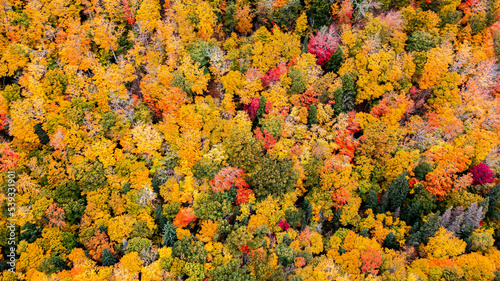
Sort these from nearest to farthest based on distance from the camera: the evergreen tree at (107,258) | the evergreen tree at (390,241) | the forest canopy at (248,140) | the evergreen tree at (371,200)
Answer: the evergreen tree at (107,258) → the forest canopy at (248,140) → the evergreen tree at (390,241) → the evergreen tree at (371,200)

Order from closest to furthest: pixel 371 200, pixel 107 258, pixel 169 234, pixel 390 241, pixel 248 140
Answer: pixel 107 258 < pixel 169 234 < pixel 390 241 < pixel 248 140 < pixel 371 200

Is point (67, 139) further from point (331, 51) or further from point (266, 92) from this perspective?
point (331, 51)

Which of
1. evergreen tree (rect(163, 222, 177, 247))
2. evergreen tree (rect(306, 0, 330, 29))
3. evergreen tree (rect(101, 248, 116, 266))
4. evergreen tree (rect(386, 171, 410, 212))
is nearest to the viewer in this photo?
evergreen tree (rect(101, 248, 116, 266))

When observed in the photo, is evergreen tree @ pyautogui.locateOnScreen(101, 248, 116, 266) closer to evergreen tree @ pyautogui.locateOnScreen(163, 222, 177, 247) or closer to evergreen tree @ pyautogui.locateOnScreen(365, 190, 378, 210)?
evergreen tree @ pyautogui.locateOnScreen(163, 222, 177, 247)

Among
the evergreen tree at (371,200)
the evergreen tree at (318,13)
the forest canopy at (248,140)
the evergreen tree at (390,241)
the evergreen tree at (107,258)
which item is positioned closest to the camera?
the evergreen tree at (107,258)

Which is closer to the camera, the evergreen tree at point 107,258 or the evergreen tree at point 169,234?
the evergreen tree at point 107,258

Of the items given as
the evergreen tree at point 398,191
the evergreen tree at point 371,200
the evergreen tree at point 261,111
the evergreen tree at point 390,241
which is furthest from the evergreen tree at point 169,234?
the evergreen tree at point 398,191

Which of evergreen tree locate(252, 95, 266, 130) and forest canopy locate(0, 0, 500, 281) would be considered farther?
evergreen tree locate(252, 95, 266, 130)

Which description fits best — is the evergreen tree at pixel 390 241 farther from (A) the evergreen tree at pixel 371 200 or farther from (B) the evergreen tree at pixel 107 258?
(B) the evergreen tree at pixel 107 258

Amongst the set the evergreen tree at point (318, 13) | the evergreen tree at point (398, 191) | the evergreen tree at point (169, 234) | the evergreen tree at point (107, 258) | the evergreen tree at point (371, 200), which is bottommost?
the evergreen tree at point (107, 258)

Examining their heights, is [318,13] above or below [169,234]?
above

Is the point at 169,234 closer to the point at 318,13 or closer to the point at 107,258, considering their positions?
the point at 107,258

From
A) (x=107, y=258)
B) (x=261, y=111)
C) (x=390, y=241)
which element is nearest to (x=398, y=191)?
(x=390, y=241)

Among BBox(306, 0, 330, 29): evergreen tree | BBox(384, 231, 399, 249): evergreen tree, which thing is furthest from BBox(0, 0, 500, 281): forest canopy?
BBox(384, 231, 399, 249): evergreen tree
